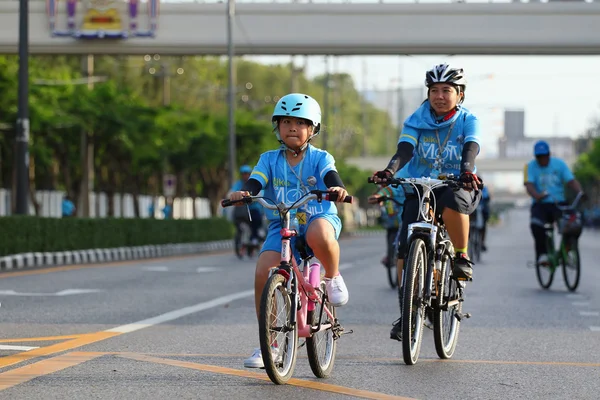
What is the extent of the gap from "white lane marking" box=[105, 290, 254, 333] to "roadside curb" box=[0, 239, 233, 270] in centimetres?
821

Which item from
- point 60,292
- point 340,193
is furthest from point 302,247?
point 60,292

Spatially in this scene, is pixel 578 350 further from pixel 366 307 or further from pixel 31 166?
pixel 31 166

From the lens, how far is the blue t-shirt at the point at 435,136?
983 cm

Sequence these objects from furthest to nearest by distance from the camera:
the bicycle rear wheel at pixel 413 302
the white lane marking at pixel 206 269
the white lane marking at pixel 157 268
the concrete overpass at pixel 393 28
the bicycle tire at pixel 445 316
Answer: the concrete overpass at pixel 393 28 → the white lane marking at pixel 206 269 → the white lane marking at pixel 157 268 → the bicycle tire at pixel 445 316 → the bicycle rear wheel at pixel 413 302

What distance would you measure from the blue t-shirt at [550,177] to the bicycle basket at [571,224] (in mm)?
236

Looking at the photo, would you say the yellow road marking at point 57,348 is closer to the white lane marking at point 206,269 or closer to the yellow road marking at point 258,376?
the yellow road marking at point 258,376

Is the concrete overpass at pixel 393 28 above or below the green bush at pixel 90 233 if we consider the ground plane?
above

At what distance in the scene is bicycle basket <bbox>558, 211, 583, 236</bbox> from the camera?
16.8m

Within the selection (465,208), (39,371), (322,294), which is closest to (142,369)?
(39,371)

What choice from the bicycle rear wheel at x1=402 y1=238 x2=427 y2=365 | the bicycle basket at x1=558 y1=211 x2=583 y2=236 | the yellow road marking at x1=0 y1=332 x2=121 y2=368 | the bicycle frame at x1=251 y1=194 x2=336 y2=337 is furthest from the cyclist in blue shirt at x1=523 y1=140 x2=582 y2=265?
the bicycle frame at x1=251 y1=194 x2=336 y2=337

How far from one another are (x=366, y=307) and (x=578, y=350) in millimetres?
4157

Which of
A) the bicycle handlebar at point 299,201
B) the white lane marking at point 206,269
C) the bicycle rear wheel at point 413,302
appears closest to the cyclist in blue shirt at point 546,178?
the white lane marking at point 206,269

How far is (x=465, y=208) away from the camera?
9.67 metres

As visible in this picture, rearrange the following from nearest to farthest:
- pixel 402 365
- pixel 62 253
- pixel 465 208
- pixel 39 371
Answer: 1. pixel 39 371
2. pixel 402 365
3. pixel 465 208
4. pixel 62 253
